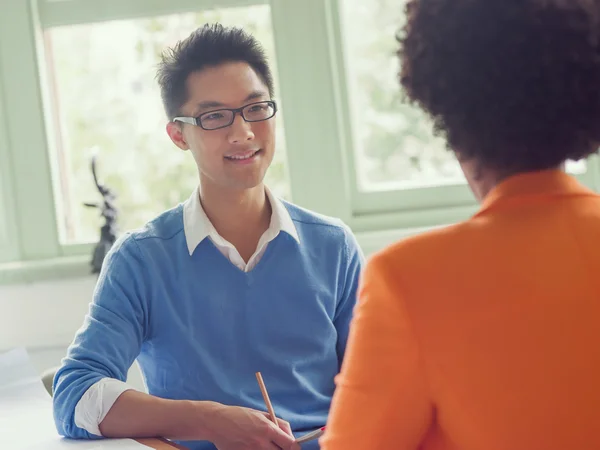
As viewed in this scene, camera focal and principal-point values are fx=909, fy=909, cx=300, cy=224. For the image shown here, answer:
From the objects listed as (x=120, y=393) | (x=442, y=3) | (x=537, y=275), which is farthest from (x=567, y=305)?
(x=120, y=393)

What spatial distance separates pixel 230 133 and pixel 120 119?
3.30ft

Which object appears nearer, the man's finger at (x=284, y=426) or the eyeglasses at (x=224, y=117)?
the man's finger at (x=284, y=426)

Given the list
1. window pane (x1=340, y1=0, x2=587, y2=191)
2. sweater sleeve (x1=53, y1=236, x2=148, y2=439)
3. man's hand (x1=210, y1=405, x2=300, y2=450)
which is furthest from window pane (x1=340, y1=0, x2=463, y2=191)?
man's hand (x1=210, y1=405, x2=300, y2=450)

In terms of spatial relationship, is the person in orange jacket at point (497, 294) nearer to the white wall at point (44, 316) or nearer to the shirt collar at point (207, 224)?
the shirt collar at point (207, 224)

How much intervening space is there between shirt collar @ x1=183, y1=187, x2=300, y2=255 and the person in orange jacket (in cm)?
86

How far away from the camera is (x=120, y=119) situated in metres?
2.66

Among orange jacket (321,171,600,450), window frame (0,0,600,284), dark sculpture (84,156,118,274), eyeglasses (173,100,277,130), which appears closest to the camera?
orange jacket (321,171,600,450)

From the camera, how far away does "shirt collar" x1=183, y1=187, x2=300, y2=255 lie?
1.72m

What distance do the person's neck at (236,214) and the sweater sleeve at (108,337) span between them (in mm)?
179

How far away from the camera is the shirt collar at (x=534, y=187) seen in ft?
2.98

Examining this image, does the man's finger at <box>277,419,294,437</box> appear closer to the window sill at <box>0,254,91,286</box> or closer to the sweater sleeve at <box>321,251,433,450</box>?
the sweater sleeve at <box>321,251,433,450</box>

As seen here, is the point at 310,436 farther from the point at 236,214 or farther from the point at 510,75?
the point at 510,75

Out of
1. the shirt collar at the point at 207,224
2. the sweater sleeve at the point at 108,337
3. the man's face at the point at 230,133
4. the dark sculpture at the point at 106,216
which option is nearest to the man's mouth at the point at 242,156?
the man's face at the point at 230,133

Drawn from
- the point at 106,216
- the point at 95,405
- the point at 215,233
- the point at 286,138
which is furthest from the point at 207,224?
the point at 286,138
